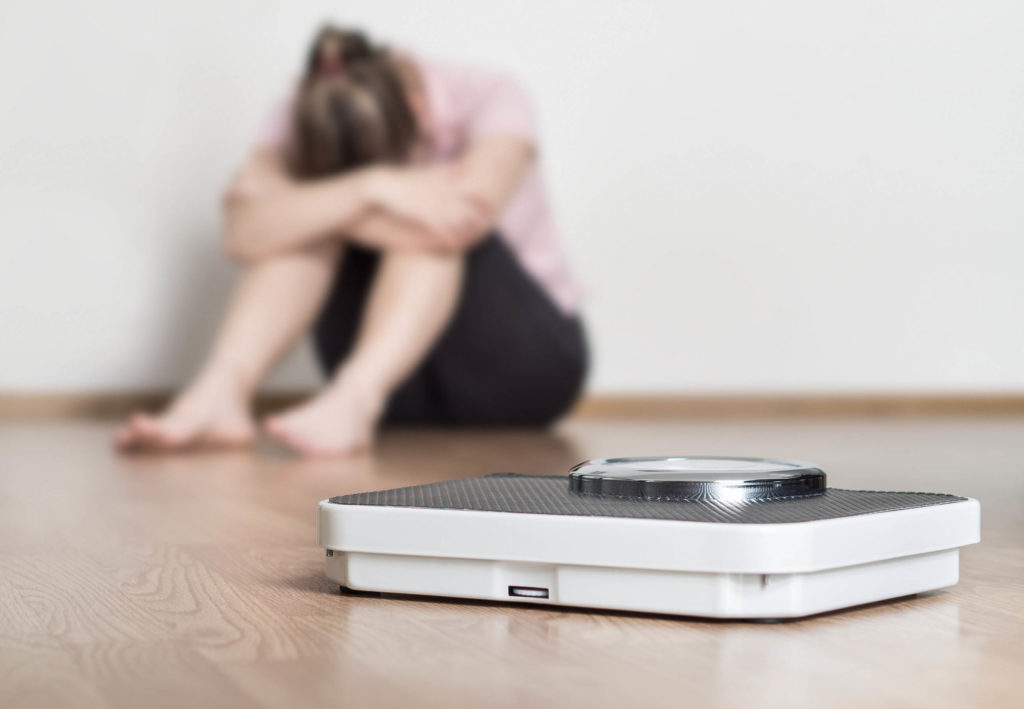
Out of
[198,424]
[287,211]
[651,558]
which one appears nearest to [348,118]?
[287,211]

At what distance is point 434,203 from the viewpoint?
1615 millimetres

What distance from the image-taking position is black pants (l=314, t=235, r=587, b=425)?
1850 mm

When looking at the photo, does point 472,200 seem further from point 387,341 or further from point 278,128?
point 278,128

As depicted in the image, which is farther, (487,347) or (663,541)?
(487,347)

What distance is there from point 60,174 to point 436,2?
91cm

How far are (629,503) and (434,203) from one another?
46.8 inches

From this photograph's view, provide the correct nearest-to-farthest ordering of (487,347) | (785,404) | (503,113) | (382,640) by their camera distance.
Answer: (382,640)
(503,113)
(487,347)
(785,404)

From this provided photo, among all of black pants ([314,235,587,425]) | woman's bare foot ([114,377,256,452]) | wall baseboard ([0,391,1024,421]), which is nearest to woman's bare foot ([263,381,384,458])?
woman's bare foot ([114,377,256,452])

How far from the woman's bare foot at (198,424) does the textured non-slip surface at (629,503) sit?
1037 mm

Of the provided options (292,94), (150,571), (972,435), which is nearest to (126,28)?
(292,94)

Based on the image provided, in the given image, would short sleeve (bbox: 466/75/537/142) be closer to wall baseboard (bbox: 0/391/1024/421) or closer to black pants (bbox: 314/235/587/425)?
black pants (bbox: 314/235/587/425)

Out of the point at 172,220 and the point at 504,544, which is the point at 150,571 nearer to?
the point at 504,544

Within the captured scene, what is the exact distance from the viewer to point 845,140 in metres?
2.83

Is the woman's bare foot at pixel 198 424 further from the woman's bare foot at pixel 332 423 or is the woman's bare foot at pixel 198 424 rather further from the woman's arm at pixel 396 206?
the woman's arm at pixel 396 206
